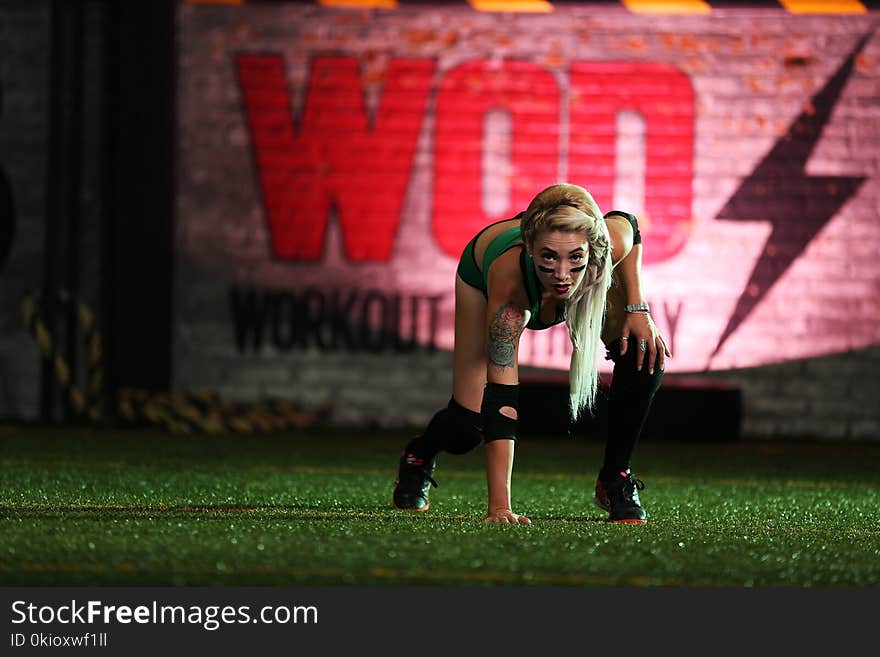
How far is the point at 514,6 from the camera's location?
903 centimetres

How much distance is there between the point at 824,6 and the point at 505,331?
242 inches

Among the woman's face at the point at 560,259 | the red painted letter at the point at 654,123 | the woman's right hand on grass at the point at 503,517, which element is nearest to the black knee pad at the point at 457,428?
the woman's right hand on grass at the point at 503,517

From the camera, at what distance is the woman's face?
11.4 ft

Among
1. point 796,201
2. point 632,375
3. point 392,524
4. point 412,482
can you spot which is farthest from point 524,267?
point 796,201

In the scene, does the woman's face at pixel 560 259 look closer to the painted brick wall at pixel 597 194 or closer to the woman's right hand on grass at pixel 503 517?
the woman's right hand on grass at pixel 503 517

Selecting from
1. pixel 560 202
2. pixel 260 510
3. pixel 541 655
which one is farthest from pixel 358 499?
pixel 541 655

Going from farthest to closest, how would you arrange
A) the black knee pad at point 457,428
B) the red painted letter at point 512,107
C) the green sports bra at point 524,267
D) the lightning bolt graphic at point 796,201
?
the red painted letter at point 512,107 → the lightning bolt graphic at point 796,201 → the black knee pad at point 457,428 → the green sports bra at point 524,267

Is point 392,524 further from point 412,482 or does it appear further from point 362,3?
point 362,3

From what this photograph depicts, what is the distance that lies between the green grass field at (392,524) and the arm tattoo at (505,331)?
47 cm

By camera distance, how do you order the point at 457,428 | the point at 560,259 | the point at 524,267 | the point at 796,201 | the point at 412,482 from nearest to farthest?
the point at 560,259 → the point at 524,267 → the point at 457,428 → the point at 412,482 → the point at 796,201

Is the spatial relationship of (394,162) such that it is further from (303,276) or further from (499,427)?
(499,427)

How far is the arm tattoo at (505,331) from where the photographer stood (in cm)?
366

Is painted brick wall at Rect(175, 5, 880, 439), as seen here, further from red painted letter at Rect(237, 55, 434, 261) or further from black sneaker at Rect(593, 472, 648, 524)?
black sneaker at Rect(593, 472, 648, 524)

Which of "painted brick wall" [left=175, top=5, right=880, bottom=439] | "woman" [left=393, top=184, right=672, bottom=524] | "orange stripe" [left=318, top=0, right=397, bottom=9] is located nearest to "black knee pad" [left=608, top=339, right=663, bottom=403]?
"woman" [left=393, top=184, right=672, bottom=524]
